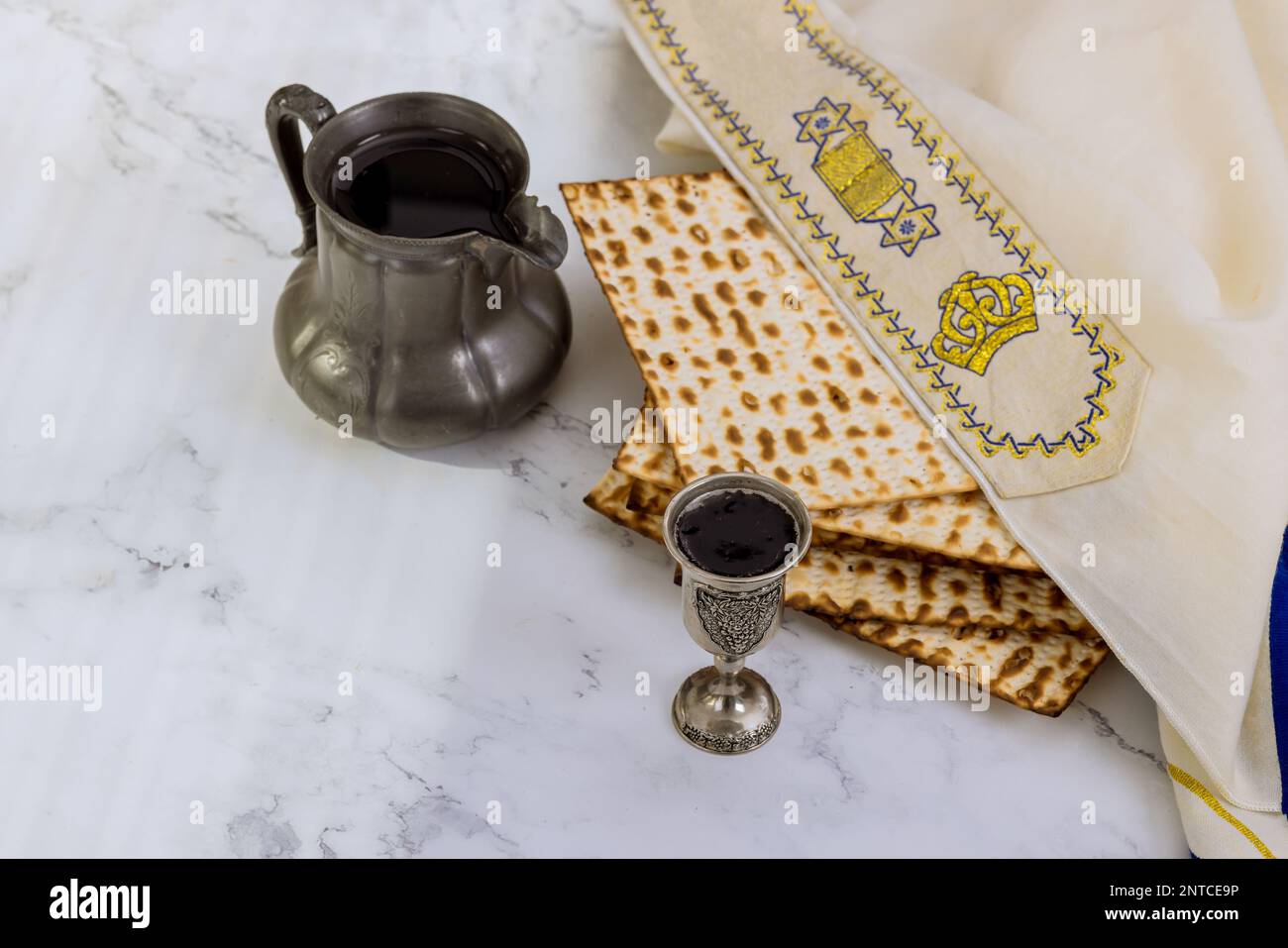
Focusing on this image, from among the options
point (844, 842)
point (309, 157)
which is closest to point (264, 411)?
point (309, 157)

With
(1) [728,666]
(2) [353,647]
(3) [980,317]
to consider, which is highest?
(3) [980,317]

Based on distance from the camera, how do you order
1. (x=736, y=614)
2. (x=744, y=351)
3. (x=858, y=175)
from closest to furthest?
(x=736, y=614) < (x=744, y=351) < (x=858, y=175)

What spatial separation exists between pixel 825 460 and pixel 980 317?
0.69 feet

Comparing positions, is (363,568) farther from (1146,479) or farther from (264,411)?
(1146,479)

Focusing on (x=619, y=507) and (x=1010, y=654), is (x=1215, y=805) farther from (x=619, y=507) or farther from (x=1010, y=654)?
(x=619, y=507)

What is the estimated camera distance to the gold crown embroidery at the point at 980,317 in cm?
119

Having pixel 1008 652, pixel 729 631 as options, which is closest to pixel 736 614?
pixel 729 631

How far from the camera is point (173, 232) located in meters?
1.35

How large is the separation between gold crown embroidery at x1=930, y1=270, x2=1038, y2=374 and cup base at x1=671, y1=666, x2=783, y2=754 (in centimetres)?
34

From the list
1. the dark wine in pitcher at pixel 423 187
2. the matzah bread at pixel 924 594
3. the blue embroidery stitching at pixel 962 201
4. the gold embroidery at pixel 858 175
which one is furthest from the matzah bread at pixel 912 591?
the gold embroidery at pixel 858 175

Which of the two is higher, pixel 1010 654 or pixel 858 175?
pixel 858 175

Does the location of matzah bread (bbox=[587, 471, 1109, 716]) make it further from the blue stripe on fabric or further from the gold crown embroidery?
the gold crown embroidery

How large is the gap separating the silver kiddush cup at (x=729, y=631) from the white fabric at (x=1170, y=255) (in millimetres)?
235

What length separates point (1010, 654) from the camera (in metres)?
1.06
